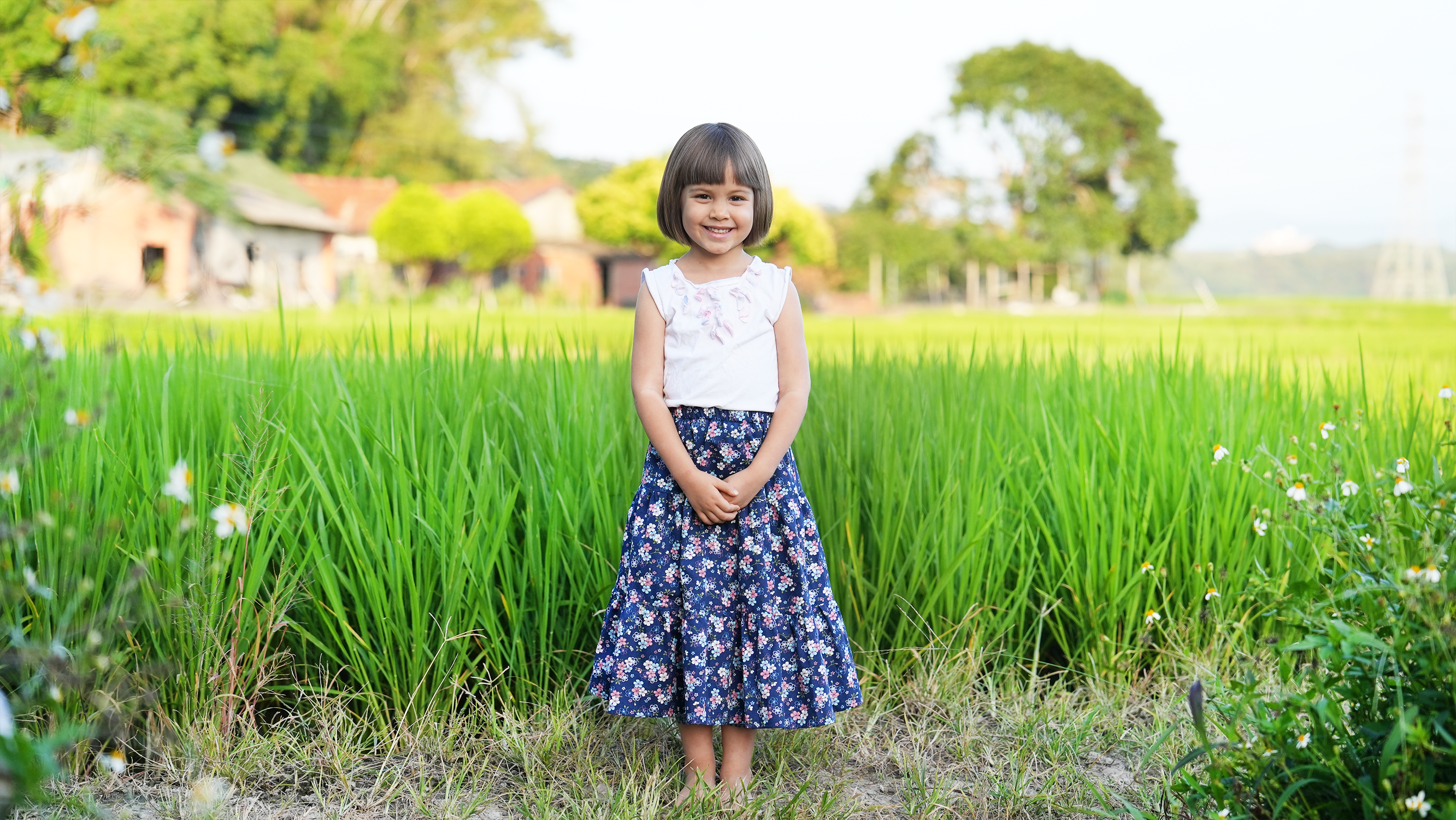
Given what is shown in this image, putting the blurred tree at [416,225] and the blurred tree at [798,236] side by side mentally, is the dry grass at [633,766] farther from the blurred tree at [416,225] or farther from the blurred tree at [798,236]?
the blurred tree at [798,236]

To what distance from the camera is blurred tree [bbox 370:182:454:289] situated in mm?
28516

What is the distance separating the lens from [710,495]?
1731 millimetres

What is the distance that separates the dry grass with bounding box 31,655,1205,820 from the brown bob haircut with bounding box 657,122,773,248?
0.98 metres

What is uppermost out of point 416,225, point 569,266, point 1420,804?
point 416,225

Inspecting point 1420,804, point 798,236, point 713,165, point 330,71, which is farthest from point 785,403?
point 330,71

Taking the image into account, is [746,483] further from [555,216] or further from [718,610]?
[555,216]

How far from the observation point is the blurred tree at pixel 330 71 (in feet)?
85.9

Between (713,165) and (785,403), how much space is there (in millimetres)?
444

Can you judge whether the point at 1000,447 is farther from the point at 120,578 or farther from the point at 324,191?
the point at 324,191

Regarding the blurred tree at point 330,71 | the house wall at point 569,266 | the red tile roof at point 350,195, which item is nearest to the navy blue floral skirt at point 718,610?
the blurred tree at point 330,71

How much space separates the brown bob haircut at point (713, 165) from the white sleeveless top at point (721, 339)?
0.34 feet

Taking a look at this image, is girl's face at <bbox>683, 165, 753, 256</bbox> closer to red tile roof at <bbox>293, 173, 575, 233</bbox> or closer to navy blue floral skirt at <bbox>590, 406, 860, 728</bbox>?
navy blue floral skirt at <bbox>590, 406, 860, 728</bbox>

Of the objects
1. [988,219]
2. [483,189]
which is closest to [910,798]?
[483,189]

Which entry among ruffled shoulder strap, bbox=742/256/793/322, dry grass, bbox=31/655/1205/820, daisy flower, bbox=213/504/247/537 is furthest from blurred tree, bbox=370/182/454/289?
daisy flower, bbox=213/504/247/537
